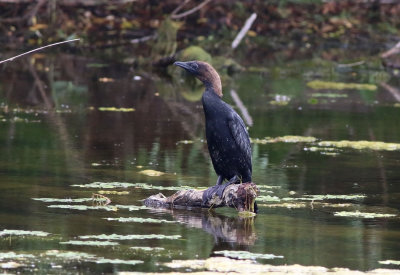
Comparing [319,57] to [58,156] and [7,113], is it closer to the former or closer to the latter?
[7,113]

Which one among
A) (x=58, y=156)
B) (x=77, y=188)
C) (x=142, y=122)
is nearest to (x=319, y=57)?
(x=142, y=122)

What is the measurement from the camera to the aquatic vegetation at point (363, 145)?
45.3 ft

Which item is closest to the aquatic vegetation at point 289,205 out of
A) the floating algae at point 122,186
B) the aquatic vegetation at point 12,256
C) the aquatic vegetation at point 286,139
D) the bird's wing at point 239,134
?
the bird's wing at point 239,134

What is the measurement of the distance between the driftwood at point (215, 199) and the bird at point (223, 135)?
2.7 inches

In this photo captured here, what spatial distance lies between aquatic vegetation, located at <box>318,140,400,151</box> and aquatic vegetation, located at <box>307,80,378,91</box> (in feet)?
25.1

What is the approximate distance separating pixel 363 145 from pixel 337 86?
835 cm

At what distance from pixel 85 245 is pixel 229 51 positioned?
64.7 feet

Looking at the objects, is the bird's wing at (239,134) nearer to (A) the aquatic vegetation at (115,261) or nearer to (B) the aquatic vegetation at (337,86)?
(A) the aquatic vegetation at (115,261)

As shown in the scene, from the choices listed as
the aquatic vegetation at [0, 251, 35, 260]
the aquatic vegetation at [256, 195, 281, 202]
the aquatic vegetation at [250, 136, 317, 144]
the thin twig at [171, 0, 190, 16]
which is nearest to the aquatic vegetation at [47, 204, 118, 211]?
the aquatic vegetation at [256, 195, 281, 202]

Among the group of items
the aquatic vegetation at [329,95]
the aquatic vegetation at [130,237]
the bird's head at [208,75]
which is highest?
the aquatic vegetation at [329,95]

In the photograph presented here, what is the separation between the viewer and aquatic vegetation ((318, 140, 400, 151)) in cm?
1381

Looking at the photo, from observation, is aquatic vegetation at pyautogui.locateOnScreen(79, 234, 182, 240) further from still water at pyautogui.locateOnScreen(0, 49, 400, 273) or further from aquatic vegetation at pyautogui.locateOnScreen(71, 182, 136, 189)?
aquatic vegetation at pyautogui.locateOnScreen(71, 182, 136, 189)

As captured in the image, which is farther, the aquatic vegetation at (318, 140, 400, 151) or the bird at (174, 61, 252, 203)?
the aquatic vegetation at (318, 140, 400, 151)

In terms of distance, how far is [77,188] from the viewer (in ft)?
33.5
